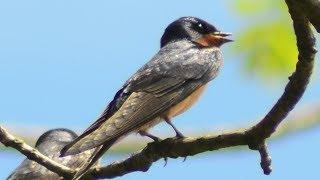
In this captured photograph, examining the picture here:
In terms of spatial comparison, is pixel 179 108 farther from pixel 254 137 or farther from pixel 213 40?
pixel 254 137

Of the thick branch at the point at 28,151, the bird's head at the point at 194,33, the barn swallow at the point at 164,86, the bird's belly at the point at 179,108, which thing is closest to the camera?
the thick branch at the point at 28,151

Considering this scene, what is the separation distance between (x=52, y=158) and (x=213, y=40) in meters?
1.61

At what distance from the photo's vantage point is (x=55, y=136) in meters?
7.42

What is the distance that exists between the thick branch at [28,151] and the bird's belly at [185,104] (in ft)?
2.78

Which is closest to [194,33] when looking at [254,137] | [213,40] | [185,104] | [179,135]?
[213,40]

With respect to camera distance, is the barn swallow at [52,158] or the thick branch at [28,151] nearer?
the thick branch at [28,151]

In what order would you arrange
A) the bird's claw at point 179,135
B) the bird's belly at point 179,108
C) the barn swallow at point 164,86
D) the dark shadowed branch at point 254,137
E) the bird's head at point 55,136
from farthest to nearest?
1. the bird's head at point 55,136
2. the bird's belly at point 179,108
3. the barn swallow at point 164,86
4. the bird's claw at point 179,135
5. the dark shadowed branch at point 254,137

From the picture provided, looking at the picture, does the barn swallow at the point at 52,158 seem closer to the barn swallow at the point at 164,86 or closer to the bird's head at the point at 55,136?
the bird's head at the point at 55,136

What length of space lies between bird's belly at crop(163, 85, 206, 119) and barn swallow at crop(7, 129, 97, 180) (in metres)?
0.68

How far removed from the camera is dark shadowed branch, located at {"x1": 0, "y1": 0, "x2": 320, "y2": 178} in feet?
12.1

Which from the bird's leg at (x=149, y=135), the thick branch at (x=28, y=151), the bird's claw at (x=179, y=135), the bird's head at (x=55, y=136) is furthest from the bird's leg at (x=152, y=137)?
the bird's head at (x=55, y=136)

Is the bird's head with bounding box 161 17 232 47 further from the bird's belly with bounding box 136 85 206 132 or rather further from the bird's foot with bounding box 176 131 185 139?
the bird's foot with bounding box 176 131 185 139

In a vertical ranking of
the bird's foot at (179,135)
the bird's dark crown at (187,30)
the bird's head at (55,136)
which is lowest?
the bird's head at (55,136)

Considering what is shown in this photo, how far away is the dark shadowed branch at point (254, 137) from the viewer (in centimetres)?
368
